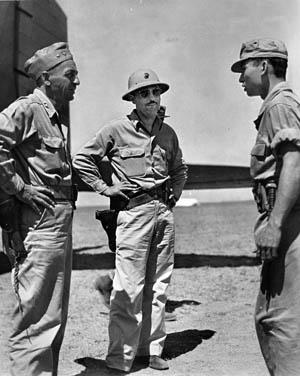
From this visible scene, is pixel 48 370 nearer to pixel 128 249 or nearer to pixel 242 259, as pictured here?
pixel 128 249

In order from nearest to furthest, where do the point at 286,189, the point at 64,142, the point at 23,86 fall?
the point at 286,189 < the point at 64,142 < the point at 23,86

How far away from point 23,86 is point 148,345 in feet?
21.0

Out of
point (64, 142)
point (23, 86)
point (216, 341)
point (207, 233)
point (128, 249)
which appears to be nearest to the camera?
point (64, 142)

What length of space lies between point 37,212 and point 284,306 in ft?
4.75

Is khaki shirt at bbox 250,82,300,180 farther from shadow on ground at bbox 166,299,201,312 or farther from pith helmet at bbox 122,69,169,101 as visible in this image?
shadow on ground at bbox 166,299,201,312

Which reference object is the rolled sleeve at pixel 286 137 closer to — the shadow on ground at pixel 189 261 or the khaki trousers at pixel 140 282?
the khaki trousers at pixel 140 282

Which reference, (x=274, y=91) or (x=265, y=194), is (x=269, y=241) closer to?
(x=265, y=194)

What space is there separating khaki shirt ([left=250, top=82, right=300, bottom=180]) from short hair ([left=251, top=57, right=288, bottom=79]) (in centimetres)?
7

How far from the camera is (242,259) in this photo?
34.4ft

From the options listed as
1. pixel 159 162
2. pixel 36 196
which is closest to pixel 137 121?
pixel 159 162

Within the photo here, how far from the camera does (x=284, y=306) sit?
292cm

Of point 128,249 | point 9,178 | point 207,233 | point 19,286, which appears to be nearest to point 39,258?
point 19,286

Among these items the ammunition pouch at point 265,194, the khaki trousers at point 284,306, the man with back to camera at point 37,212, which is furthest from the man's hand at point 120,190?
the khaki trousers at point 284,306

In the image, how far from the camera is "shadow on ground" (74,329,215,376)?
436 centimetres
